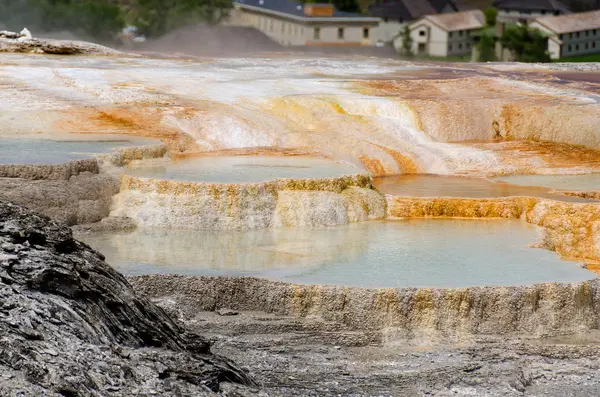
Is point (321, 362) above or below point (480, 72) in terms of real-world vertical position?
below

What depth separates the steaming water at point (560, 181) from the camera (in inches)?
494

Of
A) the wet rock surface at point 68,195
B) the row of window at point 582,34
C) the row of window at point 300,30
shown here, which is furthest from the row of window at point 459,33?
the wet rock surface at point 68,195

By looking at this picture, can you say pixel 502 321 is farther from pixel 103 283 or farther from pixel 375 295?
pixel 103 283

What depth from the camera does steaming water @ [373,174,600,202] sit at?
12.0 meters

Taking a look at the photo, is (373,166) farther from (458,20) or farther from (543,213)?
(458,20)

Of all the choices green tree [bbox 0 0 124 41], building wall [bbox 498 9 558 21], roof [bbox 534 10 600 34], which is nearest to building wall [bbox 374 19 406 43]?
building wall [bbox 498 9 558 21]

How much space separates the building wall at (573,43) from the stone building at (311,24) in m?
4.95

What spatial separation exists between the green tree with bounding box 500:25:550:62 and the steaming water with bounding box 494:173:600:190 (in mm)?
18702

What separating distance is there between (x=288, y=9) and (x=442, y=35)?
4928 mm

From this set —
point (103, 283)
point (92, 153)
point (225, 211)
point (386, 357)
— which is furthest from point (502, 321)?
point (92, 153)

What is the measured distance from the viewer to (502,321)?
9016 millimetres

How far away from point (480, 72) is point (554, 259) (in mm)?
9499

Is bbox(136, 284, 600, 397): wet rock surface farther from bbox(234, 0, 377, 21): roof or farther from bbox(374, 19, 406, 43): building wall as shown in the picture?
bbox(374, 19, 406, 43): building wall

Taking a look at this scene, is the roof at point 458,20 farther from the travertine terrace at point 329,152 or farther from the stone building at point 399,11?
the travertine terrace at point 329,152
